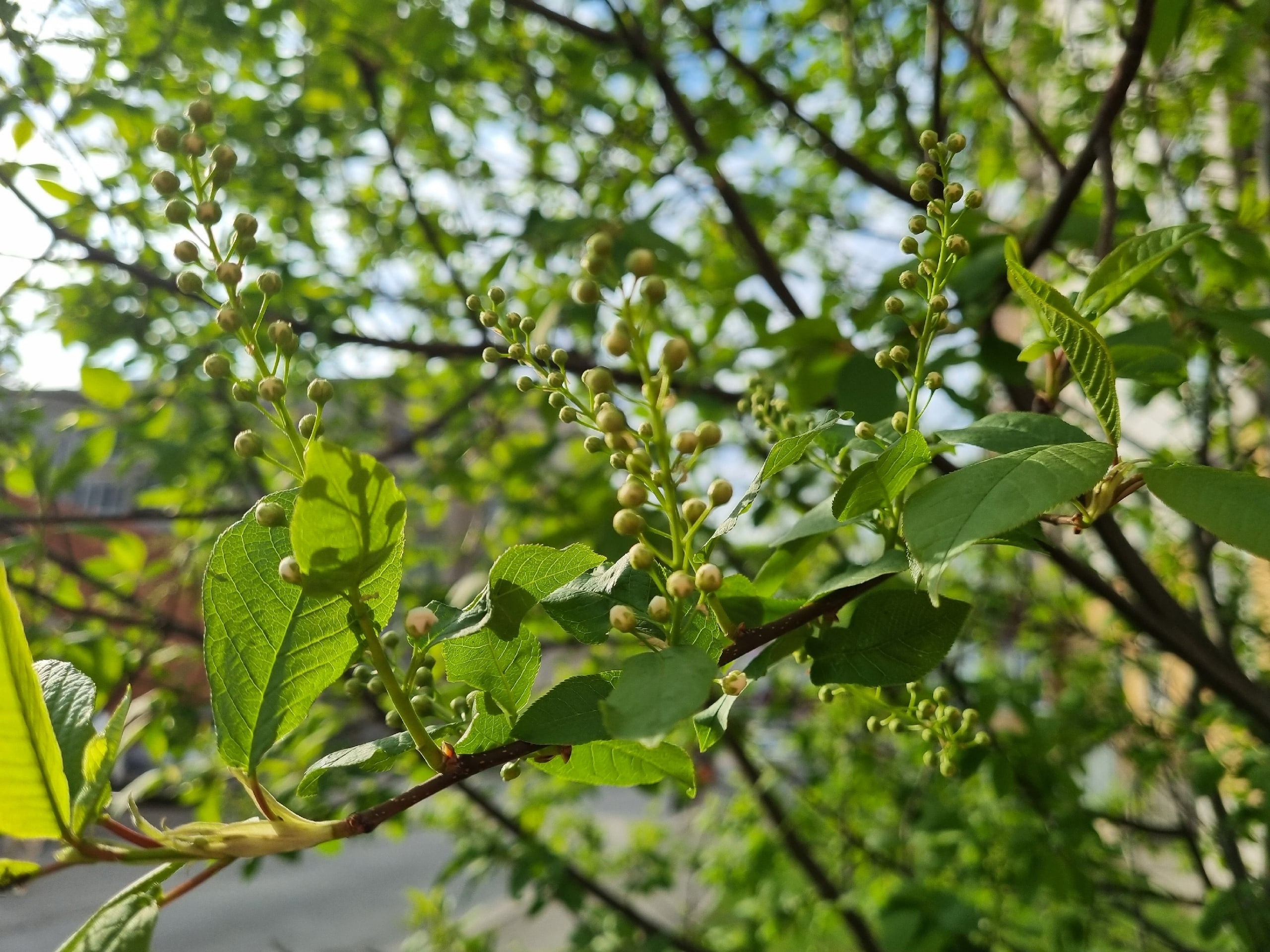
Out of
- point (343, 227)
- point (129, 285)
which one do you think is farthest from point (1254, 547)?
point (343, 227)

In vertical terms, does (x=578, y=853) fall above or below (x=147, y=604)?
below

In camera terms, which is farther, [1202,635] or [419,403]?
[419,403]

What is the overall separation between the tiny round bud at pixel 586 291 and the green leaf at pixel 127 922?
35cm

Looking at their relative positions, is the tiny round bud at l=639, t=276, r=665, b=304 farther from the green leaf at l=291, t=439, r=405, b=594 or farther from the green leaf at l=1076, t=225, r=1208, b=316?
the green leaf at l=1076, t=225, r=1208, b=316

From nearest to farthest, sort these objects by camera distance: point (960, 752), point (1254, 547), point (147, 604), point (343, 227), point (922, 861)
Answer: point (1254, 547)
point (960, 752)
point (922, 861)
point (147, 604)
point (343, 227)

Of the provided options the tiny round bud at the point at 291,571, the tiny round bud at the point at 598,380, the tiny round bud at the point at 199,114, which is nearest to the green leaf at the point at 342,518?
the tiny round bud at the point at 291,571

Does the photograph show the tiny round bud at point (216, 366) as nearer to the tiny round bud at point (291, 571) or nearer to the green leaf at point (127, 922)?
the tiny round bud at point (291, 571)

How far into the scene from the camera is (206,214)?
0.47 m

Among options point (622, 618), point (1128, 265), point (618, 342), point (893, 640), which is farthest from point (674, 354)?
point (1128, 265)

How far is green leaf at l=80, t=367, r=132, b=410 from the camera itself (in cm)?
165

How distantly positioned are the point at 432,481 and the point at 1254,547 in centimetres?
197

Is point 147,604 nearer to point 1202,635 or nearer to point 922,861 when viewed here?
point 922,861

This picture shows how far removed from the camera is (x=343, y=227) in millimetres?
2633

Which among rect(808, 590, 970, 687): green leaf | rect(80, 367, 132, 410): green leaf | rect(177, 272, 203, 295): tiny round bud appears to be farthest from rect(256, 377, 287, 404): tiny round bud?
rect(80, 367, 132, 410): green leaf
